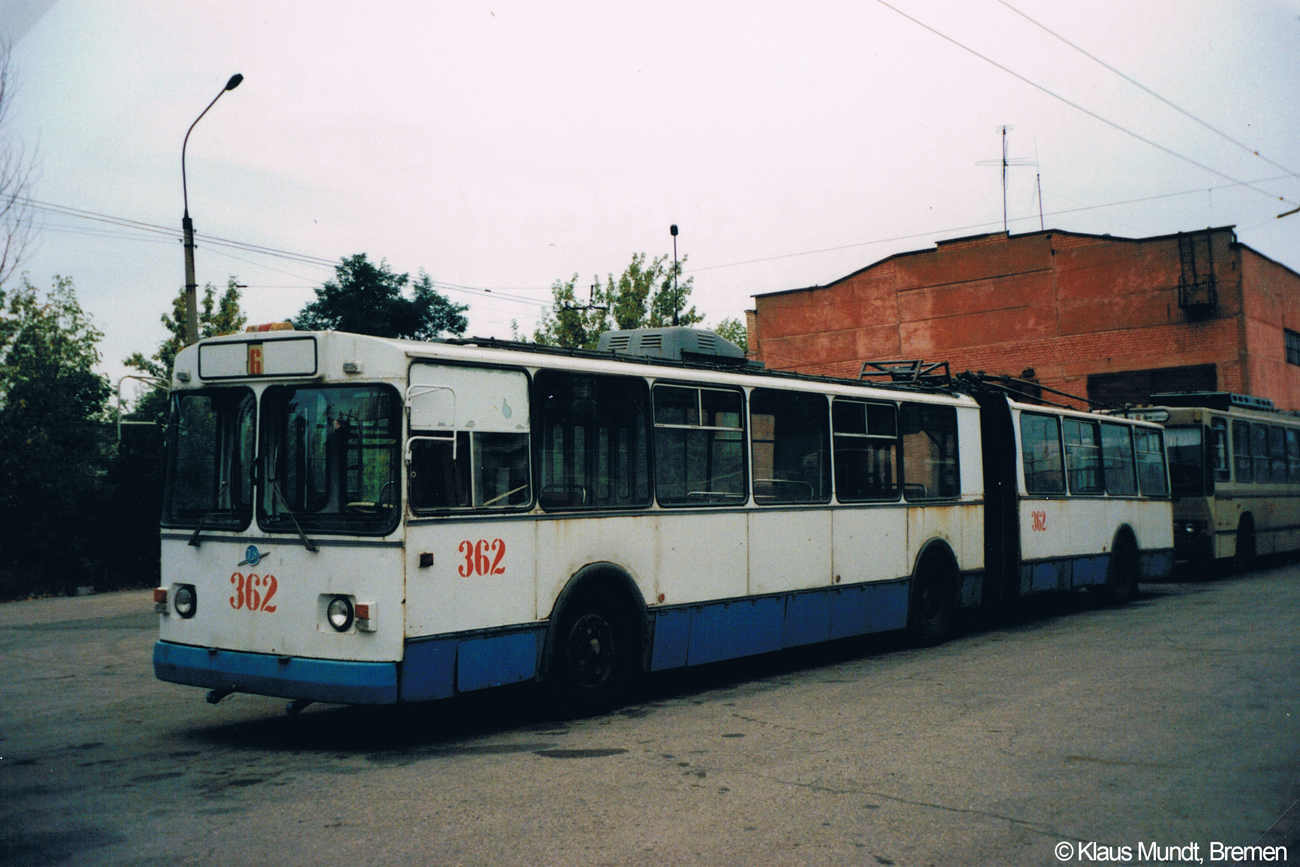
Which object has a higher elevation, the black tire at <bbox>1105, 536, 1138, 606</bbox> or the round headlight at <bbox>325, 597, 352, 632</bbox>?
the round headlight at <bbox>325, 597, 352, 632</bbox>

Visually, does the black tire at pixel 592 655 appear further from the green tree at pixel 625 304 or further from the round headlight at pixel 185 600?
the green tree at pixel 625 304

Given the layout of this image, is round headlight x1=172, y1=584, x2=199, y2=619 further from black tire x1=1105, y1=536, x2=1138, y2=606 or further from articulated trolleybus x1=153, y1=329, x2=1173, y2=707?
black tire x1=1105, y1=536, x2=1138, y2=606

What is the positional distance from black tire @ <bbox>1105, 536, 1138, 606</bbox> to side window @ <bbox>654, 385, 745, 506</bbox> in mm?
9175

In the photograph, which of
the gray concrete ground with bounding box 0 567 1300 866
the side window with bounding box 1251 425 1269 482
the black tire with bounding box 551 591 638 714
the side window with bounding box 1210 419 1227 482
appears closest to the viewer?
the gray concrete ground with bounding box 0 567 1300 866

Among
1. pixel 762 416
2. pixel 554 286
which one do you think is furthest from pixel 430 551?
pixel 554 286

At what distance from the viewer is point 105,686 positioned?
1057 centimetres

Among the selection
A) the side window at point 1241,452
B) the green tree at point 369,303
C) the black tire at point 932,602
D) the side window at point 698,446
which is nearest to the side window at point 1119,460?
the black tire at point 932,602

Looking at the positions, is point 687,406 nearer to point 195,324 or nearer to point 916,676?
point 916,676

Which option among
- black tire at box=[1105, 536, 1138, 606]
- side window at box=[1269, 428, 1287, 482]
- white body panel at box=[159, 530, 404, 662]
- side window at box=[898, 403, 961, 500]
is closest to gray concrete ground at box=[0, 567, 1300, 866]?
white body panel at box=[159, 530, 404, 662]

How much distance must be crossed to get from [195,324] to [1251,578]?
1930cm

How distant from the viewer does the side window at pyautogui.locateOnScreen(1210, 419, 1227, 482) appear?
20844 millimetres

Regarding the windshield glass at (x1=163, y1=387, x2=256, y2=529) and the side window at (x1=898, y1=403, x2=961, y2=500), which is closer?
the windshield glass at (x1=163, y1=387, x2=256, y2=529)
